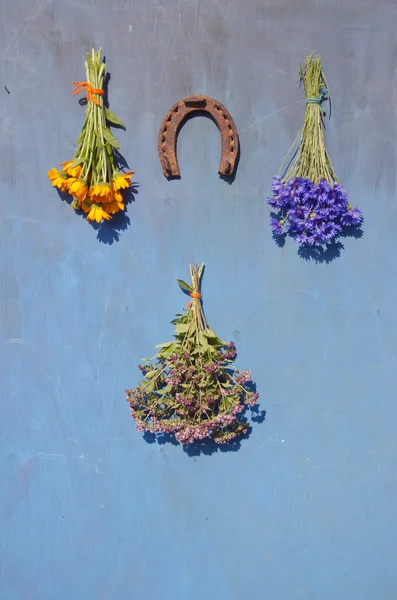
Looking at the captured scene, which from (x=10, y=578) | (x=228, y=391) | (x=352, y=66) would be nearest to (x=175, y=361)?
(x=228, y=391)

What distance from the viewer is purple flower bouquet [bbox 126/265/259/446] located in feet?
5.59

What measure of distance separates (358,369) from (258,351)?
0.32m

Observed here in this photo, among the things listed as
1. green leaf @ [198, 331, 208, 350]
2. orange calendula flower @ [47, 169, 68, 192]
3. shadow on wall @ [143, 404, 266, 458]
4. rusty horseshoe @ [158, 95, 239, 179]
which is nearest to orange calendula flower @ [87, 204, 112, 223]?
orange calendula flower @ [47, 169, 68, 192]

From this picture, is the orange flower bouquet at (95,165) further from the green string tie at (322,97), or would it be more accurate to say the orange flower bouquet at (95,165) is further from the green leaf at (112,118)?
the green string tie at (322,97)

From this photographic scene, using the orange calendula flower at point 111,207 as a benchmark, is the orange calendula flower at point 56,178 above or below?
above

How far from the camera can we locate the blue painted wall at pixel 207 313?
180 centimetres

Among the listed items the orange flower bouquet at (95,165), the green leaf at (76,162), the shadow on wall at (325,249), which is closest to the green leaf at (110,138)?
the orange flower bouquet at (95,165)

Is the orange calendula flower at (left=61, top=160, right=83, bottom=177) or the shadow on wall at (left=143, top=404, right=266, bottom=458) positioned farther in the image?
the shadow on wall at (left=143, top=404, right=266, bottom=458)

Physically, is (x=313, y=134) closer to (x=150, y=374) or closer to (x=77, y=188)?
(x=77, y=188)

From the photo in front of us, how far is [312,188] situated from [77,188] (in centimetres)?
69

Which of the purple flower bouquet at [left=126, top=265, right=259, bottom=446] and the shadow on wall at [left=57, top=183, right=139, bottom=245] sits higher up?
the shadow on wall at [left=57, top=183, right=139, bottom=245]

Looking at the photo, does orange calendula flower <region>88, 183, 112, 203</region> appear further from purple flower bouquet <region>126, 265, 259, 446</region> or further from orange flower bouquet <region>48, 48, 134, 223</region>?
purple flower bouquet <region>126, 265, 259, 446</region>

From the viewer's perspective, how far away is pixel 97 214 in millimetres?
1729

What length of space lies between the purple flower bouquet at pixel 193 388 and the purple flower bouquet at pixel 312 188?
33 centimetres
